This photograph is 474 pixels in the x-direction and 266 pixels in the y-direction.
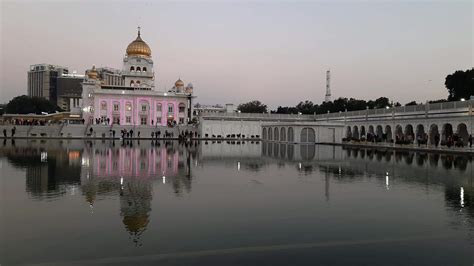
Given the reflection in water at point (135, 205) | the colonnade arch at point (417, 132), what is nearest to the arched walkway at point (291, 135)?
the colonnade arch at point (417, 132)

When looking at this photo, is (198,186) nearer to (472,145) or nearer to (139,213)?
(139,213)

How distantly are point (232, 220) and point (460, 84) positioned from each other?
6728cm

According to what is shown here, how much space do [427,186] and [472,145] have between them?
85.4ft

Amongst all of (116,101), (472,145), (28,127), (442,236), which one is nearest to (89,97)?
(116,101)

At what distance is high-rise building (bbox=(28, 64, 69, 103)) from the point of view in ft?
626

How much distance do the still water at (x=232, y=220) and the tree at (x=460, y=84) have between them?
170ft

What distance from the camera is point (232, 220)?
11.0m

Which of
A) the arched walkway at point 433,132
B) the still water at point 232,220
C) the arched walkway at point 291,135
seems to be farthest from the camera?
the arched walkway at point 291,135

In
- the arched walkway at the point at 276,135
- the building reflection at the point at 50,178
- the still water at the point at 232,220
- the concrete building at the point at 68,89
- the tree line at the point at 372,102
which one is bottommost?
the still water at the point at 232,220

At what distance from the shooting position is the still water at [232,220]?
816cm

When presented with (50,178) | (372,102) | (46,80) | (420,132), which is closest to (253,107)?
(372,102)

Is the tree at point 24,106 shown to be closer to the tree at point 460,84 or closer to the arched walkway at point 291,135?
the arched walkway at point 291,135

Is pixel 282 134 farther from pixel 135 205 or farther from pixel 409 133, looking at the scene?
pixel 135 205

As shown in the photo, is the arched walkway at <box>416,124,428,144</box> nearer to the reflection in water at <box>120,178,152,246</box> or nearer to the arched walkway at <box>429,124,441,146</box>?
the arched walkway at <box>429,124,441,146</box>
